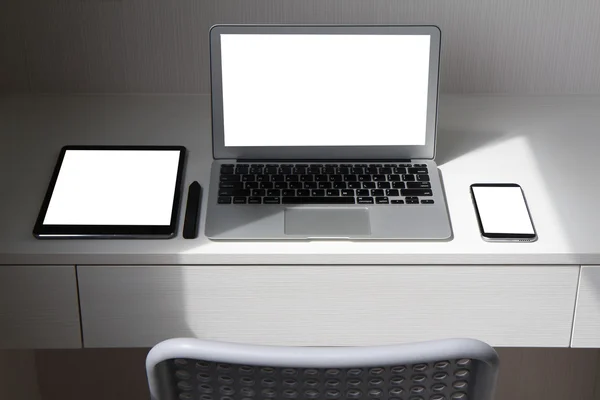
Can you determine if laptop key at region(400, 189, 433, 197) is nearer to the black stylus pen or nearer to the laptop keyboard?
the laptop keyboard

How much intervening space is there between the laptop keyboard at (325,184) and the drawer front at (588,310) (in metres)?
0.25

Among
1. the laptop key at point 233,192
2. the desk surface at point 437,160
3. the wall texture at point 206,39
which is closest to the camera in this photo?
the desk surface at point 437,160

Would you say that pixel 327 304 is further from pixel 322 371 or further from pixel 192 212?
pixel 322 371

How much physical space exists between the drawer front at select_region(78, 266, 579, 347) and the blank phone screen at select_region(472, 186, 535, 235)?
0.06 meters

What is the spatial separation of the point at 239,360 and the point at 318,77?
63 cm

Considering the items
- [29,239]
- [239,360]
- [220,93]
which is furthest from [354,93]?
[239,360]

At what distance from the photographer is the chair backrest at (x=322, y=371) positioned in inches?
31.3

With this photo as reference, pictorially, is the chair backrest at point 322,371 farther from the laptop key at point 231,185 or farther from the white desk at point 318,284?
the laptop key at point 231,185

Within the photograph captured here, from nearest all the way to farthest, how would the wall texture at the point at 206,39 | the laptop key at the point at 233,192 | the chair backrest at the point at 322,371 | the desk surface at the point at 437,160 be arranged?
the chair backrest at the point at 322,371, the desk surface at the point at 437,160, the laptop key at the point at 233,192, the wall texture at the point at 206,39

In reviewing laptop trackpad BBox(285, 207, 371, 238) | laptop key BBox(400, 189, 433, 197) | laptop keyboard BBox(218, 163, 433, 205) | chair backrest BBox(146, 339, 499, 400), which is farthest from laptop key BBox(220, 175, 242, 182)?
chair backrest BBox(146, 339, 499, 400)

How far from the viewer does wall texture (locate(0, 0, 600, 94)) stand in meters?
1.55

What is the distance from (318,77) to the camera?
4.36 feet

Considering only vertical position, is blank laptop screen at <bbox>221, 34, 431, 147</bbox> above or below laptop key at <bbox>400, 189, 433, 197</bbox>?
above

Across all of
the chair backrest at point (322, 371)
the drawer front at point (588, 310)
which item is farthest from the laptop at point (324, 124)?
the chair backrest at point (322, 371)
